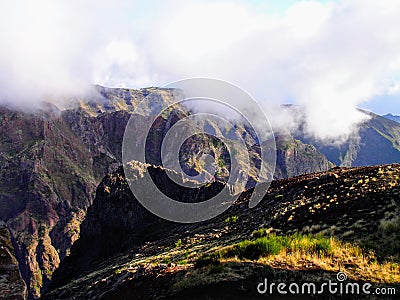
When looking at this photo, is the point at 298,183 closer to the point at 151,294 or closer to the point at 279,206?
the point at 279,206

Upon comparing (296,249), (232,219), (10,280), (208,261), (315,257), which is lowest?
(10,280)

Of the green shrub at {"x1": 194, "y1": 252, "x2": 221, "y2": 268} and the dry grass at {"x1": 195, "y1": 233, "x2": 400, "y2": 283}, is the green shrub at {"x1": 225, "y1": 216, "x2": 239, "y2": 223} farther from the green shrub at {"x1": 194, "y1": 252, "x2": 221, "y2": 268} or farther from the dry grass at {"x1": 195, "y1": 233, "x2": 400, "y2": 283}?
the green shrub at {"x1": 194, "y1": 252, "x2": 221, "y2": 268}

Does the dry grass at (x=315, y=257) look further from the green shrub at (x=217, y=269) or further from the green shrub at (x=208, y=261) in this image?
the green shrub at (x=217, y=269)

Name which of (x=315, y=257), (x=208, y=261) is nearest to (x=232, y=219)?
(x=208, y=261)

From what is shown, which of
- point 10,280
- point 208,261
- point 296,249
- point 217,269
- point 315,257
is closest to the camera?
point 217,269

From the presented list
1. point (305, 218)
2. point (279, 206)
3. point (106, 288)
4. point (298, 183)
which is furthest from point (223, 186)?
point (106, 288)

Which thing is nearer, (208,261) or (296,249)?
(208,261)

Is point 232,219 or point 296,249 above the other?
point 232,219

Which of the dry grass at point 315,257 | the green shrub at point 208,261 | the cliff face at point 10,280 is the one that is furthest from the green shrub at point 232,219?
the cliff face at point 10,280

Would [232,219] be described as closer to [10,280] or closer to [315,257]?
[315,257]

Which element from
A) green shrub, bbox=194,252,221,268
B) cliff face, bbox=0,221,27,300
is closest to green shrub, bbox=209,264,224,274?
green shrub, bbox=194,252,221,268

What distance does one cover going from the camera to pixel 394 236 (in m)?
22.9

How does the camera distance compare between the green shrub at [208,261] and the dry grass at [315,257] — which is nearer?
the dry grass at [315,257]

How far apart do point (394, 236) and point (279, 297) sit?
32.6ft
